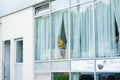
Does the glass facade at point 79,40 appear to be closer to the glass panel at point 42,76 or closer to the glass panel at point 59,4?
the glass panel at point 59,4

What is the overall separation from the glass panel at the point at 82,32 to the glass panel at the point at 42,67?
1930mm

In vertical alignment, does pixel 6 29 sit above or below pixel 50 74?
above

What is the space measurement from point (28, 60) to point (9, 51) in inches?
137

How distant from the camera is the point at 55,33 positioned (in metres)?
15.0

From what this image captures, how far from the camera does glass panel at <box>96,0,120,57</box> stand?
1172 cm

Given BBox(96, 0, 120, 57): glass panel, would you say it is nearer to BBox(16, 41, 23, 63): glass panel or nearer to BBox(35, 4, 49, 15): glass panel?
BBox(35, 4, 49, 15): glass panel

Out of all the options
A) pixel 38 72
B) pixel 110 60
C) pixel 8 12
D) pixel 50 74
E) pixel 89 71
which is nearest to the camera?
pixel 110 60

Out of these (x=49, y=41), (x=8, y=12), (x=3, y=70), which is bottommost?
(x=3, y=70)

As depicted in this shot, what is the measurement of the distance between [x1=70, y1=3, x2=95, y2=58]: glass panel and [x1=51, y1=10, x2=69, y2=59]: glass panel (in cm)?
49

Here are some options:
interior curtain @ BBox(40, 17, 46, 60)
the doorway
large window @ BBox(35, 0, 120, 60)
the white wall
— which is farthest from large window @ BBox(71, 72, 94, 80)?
the doorway

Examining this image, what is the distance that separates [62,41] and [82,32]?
144cm

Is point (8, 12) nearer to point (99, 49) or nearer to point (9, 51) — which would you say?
point (9, 51)

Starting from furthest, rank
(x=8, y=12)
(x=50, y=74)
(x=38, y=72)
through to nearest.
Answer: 1. (x=8, y=12)
2. (x=38, y=72)
3. (x=50, y=74)

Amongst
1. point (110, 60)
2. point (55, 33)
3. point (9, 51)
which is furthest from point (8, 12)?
point (110, 60)
